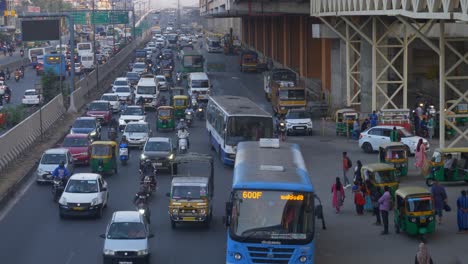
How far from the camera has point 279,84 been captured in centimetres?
5597

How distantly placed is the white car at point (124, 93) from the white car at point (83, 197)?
31950mm

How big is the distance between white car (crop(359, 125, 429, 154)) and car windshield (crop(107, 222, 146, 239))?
17.7 m

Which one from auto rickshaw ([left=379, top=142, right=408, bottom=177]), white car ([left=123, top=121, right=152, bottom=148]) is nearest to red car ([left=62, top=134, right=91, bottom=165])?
white car ([left=123, top=121, right=152, bottom=148])

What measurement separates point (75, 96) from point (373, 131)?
1028 inches

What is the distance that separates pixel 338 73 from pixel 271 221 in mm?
38929

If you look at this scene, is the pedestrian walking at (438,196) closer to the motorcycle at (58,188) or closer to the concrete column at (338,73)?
the motorcycle at (58,188)

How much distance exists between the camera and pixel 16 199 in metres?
30.3

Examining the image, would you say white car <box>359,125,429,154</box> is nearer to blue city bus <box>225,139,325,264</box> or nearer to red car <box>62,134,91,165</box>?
red car <box>62,134,91,165</box>

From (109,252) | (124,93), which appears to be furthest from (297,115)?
(109,252)

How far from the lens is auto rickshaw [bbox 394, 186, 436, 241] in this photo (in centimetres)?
2256

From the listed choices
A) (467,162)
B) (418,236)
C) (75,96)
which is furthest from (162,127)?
(418,236)

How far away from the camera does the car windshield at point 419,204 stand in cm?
2253

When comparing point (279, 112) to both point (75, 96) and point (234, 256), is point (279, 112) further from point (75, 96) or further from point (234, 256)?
point (234, 256)

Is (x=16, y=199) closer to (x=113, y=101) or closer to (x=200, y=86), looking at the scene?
(x=113, y=101)
